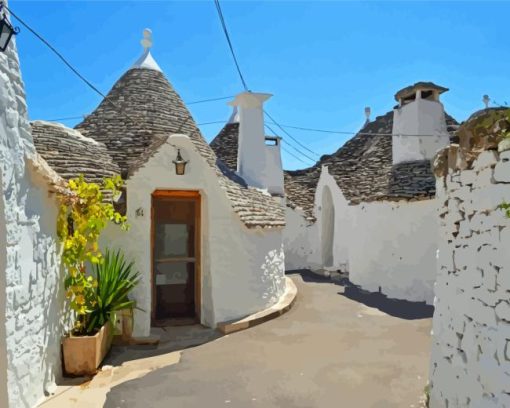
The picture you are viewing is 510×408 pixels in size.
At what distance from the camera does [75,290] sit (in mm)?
5418

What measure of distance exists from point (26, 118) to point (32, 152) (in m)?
0.35

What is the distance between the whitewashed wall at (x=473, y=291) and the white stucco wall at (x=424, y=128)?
29.5ft

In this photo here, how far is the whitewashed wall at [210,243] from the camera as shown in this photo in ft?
23.6

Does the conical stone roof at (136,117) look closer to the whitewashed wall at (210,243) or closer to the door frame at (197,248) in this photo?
the whitewashed wall at (210,243)

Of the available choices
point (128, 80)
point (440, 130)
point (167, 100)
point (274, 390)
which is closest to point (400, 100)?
point (440, 130)

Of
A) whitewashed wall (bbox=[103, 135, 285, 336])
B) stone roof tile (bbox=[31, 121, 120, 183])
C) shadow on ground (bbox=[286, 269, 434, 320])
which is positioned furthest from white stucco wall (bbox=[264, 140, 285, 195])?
stone roof tile (bbox=[31, 121, 120, 183])

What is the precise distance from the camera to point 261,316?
326 inches

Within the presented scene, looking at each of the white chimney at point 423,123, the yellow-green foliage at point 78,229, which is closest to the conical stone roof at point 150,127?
the yellow-green foliage at point 78,229

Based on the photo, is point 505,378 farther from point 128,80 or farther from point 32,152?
point 128,80

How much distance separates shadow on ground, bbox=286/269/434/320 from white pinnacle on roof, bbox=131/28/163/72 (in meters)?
8.18

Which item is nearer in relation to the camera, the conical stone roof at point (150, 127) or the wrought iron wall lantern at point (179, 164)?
the wrought iron wall lantern at point (179, 164)

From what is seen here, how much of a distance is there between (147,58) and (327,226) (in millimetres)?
10131

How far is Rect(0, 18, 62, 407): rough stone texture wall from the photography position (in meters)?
3.68

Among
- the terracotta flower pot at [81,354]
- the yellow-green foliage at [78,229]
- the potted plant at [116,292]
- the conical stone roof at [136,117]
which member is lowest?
the terracotta flower pot at [81,354]
